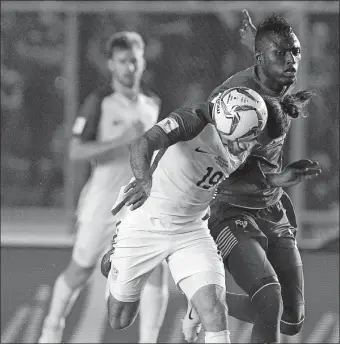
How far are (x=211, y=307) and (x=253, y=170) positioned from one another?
0.86 m

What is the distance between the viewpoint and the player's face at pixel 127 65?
6.75m

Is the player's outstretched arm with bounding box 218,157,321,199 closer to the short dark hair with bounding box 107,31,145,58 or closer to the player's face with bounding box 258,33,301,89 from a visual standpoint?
the player's face with bounding box 258,33,301,89

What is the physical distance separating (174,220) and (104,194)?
1.70m

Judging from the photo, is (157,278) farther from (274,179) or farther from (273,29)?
(273,29)

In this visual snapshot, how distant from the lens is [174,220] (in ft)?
16.6

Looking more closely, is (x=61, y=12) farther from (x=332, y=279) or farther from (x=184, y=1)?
(x=332, y=279)

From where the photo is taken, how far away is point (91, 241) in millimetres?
6559

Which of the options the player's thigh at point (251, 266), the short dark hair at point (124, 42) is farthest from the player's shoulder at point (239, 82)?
the short dark hair at point (124, 42)

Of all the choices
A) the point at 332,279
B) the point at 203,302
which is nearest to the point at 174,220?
the point at 203,302

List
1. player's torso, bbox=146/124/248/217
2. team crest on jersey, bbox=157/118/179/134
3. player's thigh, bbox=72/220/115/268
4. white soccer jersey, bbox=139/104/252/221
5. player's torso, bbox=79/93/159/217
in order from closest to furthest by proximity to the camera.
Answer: team crest on jersey, bbox=157/118/179/134 < white soccer jersey, bbox=139/104/252/221 < player's torso, bbox=146/124/248/217 < player's thigh, bbox=72/220/115/268 < player's torso, bbox=79/93/159/217

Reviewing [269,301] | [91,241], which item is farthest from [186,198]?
[91,241]

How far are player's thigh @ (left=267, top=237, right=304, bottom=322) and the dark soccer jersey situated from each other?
245 millimetres

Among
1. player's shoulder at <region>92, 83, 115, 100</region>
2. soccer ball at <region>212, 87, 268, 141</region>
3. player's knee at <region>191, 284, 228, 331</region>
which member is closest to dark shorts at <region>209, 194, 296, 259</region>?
player's knee at <region>191, 284, 228, 331</region>

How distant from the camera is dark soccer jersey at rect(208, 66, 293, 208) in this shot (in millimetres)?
5281
